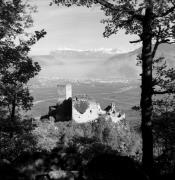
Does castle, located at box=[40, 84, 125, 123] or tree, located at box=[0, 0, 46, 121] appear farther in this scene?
castle, located at box=[40, 84, 125, 123]

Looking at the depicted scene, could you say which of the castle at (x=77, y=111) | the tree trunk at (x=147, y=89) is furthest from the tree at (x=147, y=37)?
the castle at (x=77, y=111)

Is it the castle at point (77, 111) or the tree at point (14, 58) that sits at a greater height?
the tree at point (14, 58)

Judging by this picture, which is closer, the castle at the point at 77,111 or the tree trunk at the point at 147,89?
the tree trunk at the point at 147,89

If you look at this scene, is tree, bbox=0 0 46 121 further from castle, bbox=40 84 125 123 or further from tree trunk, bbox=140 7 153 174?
castle, bbox=40 84 125 123

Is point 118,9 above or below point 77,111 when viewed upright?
above

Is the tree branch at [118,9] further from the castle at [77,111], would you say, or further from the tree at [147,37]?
the castle at [77,111]

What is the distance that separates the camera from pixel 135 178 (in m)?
11.0

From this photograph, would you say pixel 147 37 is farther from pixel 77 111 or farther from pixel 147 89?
pixel 77 111

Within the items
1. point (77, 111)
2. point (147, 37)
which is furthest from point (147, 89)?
point (77, 111)

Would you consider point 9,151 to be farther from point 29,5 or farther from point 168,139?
point 168,139

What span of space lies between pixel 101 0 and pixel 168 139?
39.4 feet

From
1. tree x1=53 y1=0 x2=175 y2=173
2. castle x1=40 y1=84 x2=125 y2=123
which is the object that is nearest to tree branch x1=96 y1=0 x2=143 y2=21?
tree x1=53 y1=0 x2=175 y2=173

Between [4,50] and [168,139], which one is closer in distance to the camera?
[4,50]

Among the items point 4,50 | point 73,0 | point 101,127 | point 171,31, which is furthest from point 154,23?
point 101,127
